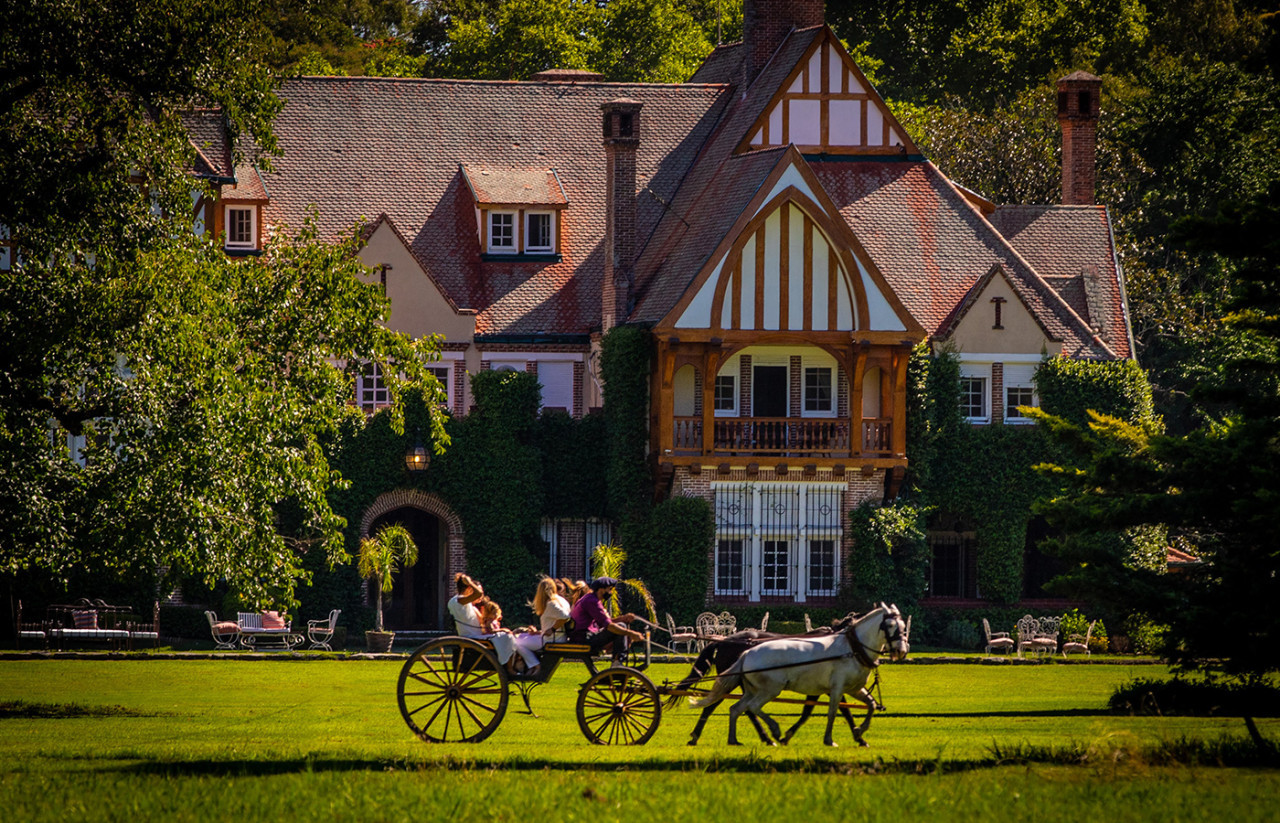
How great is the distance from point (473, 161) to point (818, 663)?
30.7 meters

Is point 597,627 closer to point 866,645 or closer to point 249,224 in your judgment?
point 866,645

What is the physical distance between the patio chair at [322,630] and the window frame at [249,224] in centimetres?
909

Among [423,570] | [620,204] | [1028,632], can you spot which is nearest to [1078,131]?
[620,204]

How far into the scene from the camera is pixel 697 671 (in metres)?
21.2

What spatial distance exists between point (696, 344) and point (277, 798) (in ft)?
86.7

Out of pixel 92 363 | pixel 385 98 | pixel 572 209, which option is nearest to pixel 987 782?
pixel 92 363

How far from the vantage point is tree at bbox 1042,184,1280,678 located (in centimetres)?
2191

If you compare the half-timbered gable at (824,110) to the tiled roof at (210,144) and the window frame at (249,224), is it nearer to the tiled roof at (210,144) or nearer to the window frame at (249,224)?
the window frame at (249,224)

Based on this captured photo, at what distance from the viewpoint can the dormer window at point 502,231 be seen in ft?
157

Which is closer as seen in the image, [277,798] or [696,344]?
[277,798]

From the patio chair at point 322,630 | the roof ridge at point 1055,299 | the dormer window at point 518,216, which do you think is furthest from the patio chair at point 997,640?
the dormer window at point 518,216

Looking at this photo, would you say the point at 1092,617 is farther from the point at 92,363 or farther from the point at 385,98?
the point at 92,363

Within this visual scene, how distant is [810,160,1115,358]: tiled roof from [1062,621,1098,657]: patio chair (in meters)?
6.91

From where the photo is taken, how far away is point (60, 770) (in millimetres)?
19156
